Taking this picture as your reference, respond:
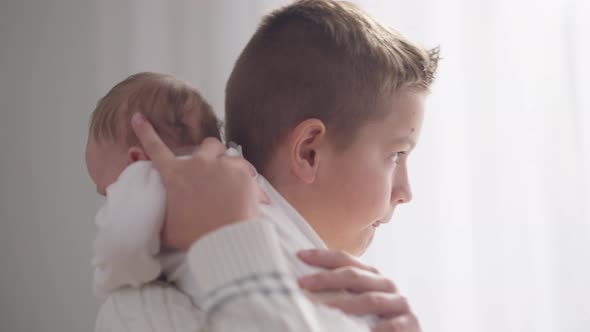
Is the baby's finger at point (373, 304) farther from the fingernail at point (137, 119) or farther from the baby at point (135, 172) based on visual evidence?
the fingernail at point (137, 119)

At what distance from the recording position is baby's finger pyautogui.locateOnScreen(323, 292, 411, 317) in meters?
0.86

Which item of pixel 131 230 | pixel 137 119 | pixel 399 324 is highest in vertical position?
pixel 137 119

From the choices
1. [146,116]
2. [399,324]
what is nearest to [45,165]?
[146,116]

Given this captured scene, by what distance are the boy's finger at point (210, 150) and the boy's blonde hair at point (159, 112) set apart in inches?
2.5

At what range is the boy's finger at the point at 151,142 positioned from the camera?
3.08 feet

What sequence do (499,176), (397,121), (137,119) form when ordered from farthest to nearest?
1. (499,176)
2. (397,121)
3. (137,119)

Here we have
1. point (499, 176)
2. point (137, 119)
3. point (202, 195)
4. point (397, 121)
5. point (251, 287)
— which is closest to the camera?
point (251, 287)

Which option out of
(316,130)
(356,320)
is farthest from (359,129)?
(356,320)

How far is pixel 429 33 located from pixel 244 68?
86cm

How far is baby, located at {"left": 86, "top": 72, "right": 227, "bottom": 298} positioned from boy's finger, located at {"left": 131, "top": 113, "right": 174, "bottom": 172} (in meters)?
0.02

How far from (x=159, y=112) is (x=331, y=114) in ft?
0.85

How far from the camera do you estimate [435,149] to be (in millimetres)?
1869

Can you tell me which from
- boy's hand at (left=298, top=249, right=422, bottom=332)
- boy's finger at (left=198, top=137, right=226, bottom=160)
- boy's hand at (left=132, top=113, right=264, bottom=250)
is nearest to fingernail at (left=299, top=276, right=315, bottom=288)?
boy's hand at (left=298, top=249, right=422, bottom=332)

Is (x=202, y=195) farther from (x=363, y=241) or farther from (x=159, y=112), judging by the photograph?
(x=363, y=241)
